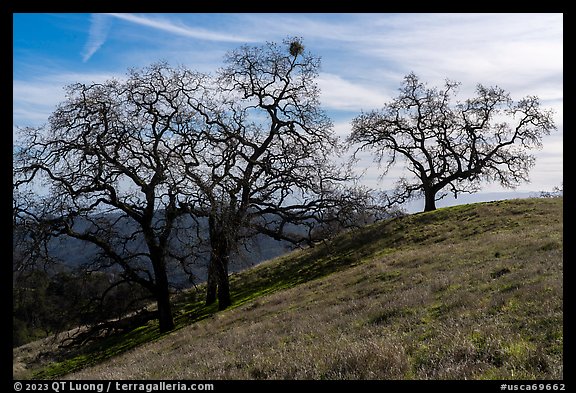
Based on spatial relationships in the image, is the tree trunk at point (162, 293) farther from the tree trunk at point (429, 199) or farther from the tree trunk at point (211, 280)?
the tree trunk at point (429, 199)

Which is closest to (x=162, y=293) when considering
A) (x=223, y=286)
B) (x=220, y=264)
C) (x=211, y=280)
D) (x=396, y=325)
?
(x=211, y=280)

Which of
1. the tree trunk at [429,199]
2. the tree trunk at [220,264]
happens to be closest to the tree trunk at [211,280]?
the tree trunk at [220,264]

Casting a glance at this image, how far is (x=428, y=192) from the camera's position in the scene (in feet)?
139

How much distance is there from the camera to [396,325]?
10.5 m

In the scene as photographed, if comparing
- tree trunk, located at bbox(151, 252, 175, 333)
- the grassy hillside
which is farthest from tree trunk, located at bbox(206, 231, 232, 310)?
tree trunk, located at bbox(151, 252, 175, 333)

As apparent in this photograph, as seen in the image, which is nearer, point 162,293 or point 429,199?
point 162,293

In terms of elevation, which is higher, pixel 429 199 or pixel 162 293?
pixel 429 199

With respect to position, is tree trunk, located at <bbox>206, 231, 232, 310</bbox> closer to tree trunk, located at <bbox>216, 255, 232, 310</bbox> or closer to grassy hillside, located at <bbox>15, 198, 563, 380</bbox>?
tree trunk, located at <bbox>216, 255, 232, 310</bbox>

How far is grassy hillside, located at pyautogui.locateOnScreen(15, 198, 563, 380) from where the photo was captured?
7289 mm

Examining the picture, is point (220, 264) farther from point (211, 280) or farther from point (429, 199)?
point (429, 199)
